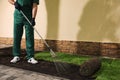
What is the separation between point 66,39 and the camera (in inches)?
248

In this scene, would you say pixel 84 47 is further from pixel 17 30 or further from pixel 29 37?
pixel 17 30

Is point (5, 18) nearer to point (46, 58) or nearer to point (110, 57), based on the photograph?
point (46, 58)

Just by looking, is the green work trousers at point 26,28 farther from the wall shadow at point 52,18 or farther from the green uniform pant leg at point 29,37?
the wall shadow at point 52,18

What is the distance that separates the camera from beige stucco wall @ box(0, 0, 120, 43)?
5602 millimetres

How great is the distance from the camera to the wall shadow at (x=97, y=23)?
5.61 m

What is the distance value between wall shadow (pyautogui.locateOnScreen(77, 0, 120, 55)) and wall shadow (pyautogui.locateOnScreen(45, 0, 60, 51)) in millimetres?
704

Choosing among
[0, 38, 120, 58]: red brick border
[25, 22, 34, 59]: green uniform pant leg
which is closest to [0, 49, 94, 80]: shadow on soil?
[25, 22, 34, 59]: green uniform pant leg

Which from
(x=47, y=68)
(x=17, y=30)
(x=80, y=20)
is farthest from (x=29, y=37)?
(x=80, y=20)

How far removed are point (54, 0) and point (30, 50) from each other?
1.84 m

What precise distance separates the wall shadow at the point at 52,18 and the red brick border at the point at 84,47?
0.53ft

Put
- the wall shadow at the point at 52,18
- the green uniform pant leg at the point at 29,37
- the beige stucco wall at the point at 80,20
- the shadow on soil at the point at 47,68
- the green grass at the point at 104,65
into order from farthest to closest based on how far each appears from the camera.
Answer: the wall shadow at the point at 52,18
the beige stucco wall at the point at 80,20
the green uniform pant leg at the point at 29,37
the shadow on soil at the point at 47,68
the green grass at the point at 104,65

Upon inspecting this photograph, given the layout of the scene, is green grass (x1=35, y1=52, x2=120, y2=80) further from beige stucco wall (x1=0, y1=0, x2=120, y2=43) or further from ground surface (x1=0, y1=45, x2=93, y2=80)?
beige stucco wall (x1=0, y1=0, x2=120, y2=43)

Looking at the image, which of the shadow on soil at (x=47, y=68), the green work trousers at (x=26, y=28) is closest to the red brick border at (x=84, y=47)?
the shadow on soil at (x=47, y=68)

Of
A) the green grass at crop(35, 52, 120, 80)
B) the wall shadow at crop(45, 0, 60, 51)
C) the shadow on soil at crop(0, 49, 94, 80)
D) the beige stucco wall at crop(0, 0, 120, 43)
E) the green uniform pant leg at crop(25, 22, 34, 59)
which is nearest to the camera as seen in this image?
the green grass at crop(35, 52, 120, 80)
